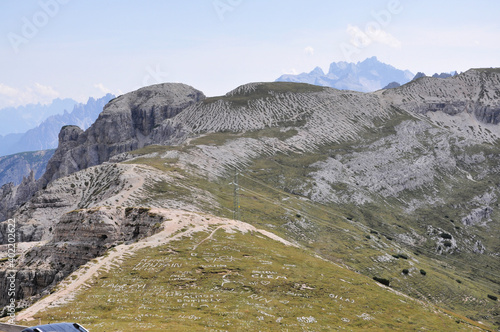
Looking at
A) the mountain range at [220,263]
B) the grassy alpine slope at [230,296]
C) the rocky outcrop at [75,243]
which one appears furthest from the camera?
the rocky outcrop at [75,243]

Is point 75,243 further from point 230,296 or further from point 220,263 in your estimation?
point 230,296

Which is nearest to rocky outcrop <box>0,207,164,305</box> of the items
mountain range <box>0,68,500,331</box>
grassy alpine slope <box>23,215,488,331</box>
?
mountain range <box>0,68,500,331</box>

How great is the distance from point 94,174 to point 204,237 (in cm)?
9721

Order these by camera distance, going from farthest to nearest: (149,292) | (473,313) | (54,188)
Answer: (54,188)
(473,313)
(149,292)

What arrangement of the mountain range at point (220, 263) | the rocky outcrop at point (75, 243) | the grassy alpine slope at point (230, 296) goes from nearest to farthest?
the grassy alpine slope at point (230, 296)
the mountain range at point (220, 263)
the rocky outcrop at point (75, 243)

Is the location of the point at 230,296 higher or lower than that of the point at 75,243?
lower

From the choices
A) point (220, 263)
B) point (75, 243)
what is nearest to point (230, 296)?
point (220, 263)

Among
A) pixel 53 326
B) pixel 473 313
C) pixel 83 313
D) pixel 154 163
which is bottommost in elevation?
pixel 473 313

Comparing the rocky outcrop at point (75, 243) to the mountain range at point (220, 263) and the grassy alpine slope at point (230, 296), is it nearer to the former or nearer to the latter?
the mountain range at point (220, 263)

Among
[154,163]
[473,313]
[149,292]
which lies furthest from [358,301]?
[154,163]

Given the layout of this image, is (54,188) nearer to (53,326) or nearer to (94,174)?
(94,174)

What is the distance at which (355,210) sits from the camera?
19788 cm

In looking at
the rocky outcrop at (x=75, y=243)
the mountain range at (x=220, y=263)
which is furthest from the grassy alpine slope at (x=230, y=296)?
the rocky outcrop at (x=75, y=243)

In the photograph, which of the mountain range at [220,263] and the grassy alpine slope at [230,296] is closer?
the grassy alpine slope at [230,296]
